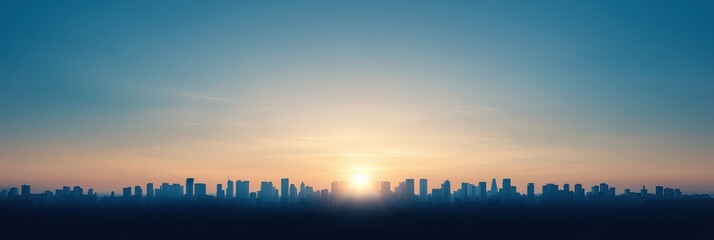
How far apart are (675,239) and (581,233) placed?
2142 cm

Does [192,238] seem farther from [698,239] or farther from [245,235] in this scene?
[698,239]

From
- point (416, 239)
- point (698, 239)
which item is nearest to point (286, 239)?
point (416, 239)

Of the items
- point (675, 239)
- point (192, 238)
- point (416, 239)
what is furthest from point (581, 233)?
point (192, 238)

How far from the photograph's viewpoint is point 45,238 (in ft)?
361

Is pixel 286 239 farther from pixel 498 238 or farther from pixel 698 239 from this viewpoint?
pixel 698 239

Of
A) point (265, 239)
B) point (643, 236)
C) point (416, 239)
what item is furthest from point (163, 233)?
point (643, 236)

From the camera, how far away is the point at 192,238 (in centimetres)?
11444

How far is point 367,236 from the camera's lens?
118062 mm

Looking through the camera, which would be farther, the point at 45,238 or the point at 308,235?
the point at 308,235

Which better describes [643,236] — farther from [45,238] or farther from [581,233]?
[45,238]

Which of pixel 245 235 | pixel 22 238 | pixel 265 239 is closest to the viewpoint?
pixel 22 238

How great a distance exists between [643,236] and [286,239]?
66183 mm

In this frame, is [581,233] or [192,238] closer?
[192,238]

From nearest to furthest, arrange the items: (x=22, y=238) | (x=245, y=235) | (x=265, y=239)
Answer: (x=22, y=238)
(x=265, y=239)
(x=245, y=235)
